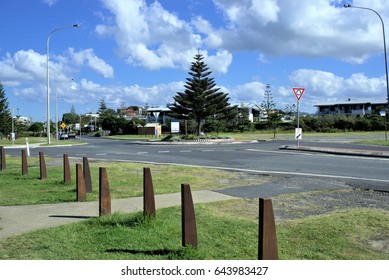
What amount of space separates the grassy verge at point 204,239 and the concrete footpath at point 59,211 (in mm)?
494

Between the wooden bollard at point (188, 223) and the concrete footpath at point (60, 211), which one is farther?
the concrete footpath at point (60, 211)

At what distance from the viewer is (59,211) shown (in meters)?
7.66

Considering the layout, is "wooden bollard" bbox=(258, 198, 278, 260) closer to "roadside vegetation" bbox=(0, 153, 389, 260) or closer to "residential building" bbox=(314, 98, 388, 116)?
"roadside vegetation" bbox=(0, 153, 389, 260)

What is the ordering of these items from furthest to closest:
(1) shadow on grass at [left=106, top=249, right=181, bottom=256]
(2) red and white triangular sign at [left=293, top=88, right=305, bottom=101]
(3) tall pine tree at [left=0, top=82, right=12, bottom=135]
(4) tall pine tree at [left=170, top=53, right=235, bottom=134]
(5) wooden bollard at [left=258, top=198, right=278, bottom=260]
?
(3) tall pine tree at [left=0, top=82, right=12, bottom=135]
(4) tall pine tree at [left=170, top=53, right=235, bottom=134]
(2) red and white triangular sign at [left=293, top=88, right=305, bottom=101]
(1) shadow on grass at [left=106, top=249, right=181, bottom=256]
(5) wooden bollard at [left=258, top=198, right=278, bottom=260]

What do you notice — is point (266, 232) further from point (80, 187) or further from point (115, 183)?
point (115, 183)

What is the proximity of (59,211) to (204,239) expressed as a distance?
3261 mm

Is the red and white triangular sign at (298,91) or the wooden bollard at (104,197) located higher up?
the red and white triangular sign at (298,91)

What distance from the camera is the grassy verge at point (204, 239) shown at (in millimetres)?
4953

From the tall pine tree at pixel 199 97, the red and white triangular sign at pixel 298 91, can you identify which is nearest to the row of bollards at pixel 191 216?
the red and white triangular sign at pixel 298 91

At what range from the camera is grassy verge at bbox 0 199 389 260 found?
4953 millimetres

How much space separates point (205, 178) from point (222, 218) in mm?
5231

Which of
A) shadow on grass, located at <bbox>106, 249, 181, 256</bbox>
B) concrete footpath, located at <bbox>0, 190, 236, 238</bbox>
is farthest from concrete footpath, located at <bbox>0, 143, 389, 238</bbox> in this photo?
shadow on grass, located at <bbox>106, 249, 181, 256</bbox>

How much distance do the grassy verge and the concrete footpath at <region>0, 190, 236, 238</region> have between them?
494 mm

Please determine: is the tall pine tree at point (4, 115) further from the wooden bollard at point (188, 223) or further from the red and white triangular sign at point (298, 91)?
the wooden bollard at point (188, 223)
